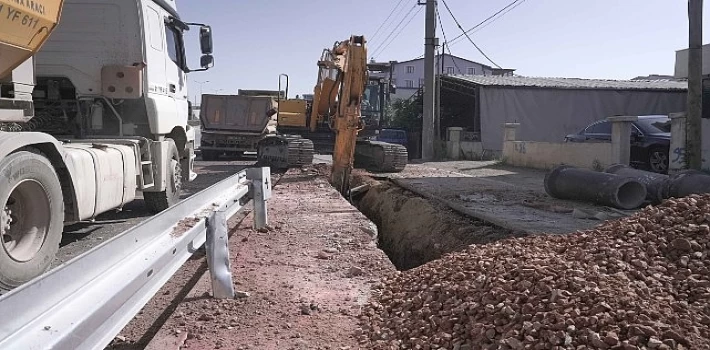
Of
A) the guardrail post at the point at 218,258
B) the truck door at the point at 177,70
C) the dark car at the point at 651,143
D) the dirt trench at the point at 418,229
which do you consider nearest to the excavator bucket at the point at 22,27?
the guardrail post at the point at 218,258

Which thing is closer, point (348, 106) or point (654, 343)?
point (654, 343)

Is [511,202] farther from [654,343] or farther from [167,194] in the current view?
[654,343]

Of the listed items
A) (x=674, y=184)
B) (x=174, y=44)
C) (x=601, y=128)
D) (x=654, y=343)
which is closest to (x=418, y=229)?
(x=674, y=184)

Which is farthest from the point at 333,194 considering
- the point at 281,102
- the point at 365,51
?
the point at 281,102

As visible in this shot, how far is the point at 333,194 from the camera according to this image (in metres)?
11.0

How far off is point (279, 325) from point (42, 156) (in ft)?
8.46

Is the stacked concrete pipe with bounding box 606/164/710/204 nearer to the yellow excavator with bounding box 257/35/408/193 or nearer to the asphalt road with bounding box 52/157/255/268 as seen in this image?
the yellow excavator with bounding box 257/35/408/193

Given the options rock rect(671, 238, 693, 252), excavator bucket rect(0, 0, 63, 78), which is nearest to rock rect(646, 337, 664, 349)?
rock rect(671, 238, 693, 252)

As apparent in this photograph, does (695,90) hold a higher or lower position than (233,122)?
higher

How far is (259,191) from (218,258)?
2.39m

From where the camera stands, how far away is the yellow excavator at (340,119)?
40.5 ft

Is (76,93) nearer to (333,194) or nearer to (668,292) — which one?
(333,194)

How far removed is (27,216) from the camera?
498cm

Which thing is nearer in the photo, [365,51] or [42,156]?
[42,156]
